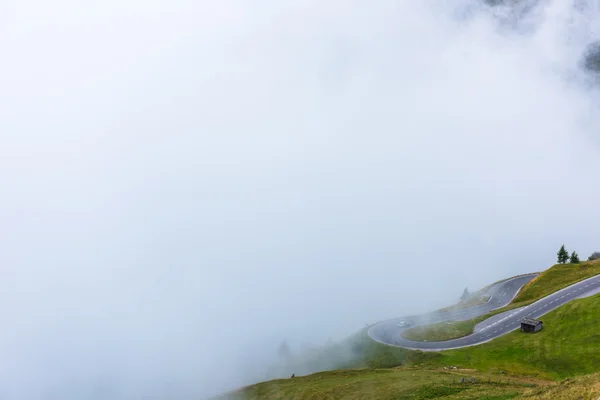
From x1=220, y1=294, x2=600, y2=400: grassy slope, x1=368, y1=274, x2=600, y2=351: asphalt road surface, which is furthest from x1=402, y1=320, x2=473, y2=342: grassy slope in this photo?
x1=220, y1=294, x2=600, y2=400: grassy slope

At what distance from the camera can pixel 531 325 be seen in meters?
95.4

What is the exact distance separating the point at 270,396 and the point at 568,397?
2241 inches

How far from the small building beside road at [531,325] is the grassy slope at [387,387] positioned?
26.1 meters

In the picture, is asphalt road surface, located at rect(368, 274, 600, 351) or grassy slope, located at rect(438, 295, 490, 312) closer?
asphalt road surface, located at rect(368, 274, 600, 351)

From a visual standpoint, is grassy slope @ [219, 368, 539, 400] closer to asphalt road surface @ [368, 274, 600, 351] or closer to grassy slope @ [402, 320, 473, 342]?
asphalt road surface @ [368, 274, 600, 351]

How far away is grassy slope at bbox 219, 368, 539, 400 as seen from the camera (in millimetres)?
59844

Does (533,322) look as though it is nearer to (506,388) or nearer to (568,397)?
(506,388)

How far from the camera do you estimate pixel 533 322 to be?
3760 inches

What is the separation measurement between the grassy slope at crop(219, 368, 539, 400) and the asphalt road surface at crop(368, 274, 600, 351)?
25494mm

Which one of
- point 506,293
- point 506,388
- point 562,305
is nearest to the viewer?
point 506,388

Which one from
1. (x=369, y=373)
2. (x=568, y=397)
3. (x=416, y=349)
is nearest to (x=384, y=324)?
(x=416, y=349)

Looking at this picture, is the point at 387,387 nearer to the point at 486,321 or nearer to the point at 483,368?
the point at 483,368

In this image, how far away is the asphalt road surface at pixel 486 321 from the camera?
103500 mm

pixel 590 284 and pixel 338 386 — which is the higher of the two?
pixel 590 284
